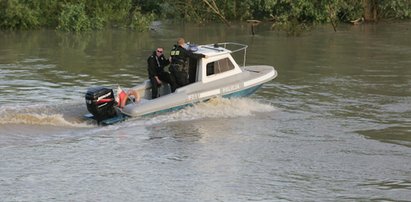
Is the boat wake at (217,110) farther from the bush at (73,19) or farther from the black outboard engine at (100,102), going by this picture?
the bush at (73,19)

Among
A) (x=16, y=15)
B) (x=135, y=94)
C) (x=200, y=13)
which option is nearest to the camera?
(x=135, y=94)

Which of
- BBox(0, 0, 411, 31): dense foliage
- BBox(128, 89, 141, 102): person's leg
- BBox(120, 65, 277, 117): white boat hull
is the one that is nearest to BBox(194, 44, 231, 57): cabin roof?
BBox(120, 65, 277, 117): white boat hull

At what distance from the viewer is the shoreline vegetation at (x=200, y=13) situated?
116 ft

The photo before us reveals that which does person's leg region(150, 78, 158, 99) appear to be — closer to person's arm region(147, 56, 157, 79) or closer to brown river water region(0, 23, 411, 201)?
person's arm region(147, 56, 157, 79)

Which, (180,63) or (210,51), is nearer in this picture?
(180,63)

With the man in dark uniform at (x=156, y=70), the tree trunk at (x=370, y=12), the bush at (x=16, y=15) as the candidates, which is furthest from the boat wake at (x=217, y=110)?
the tree trunk at (x=370, y=12)

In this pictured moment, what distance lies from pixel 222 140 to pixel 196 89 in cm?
216

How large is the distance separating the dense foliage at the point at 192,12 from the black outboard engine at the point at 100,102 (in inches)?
750

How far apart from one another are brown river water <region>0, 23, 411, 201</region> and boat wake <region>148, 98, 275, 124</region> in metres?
Answer: 0.03

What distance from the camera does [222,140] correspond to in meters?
14.4

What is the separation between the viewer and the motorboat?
1521 centimetres

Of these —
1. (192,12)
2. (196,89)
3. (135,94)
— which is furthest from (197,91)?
(192,12)

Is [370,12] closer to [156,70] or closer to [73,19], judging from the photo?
[73,19]

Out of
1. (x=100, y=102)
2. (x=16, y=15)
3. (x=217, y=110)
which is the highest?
(x=16, y=15)
